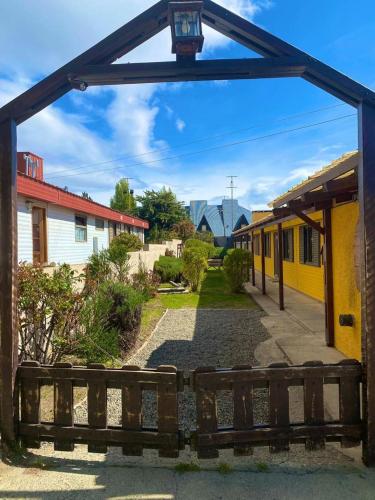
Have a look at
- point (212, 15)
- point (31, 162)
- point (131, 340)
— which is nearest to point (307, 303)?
point (131, 340)

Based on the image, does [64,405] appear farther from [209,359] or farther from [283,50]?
[283,50]

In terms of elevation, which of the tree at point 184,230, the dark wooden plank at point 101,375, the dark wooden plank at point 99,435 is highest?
the tree at point 184,230

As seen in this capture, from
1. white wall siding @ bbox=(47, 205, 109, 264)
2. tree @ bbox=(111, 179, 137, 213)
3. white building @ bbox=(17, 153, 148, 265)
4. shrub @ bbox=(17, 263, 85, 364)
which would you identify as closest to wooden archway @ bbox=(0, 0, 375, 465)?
shrub @ bbox=(17, 263, 85, 364)

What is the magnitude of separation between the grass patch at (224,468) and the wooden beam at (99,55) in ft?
10.9

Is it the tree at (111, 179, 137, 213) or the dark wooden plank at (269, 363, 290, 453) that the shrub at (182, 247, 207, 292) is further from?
the tree at (111, 179, 137, 213)

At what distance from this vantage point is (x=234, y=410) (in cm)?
286

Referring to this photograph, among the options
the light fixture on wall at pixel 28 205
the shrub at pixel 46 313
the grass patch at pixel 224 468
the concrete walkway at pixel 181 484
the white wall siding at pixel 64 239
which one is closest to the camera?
the concrete walkway at pixel 181 484

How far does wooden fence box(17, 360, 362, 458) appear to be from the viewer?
2840 millimetres

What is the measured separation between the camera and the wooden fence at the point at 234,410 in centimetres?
284

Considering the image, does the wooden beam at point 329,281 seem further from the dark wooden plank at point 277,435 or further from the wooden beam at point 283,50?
the wooden beam at point 283,50

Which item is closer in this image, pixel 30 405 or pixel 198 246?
pixel 30 405

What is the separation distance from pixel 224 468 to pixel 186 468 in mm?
296

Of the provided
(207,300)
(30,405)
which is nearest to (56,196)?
(207,300)

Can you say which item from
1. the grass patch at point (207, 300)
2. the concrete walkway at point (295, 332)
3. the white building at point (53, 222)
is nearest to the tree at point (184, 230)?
the white building at point (53, 222)
